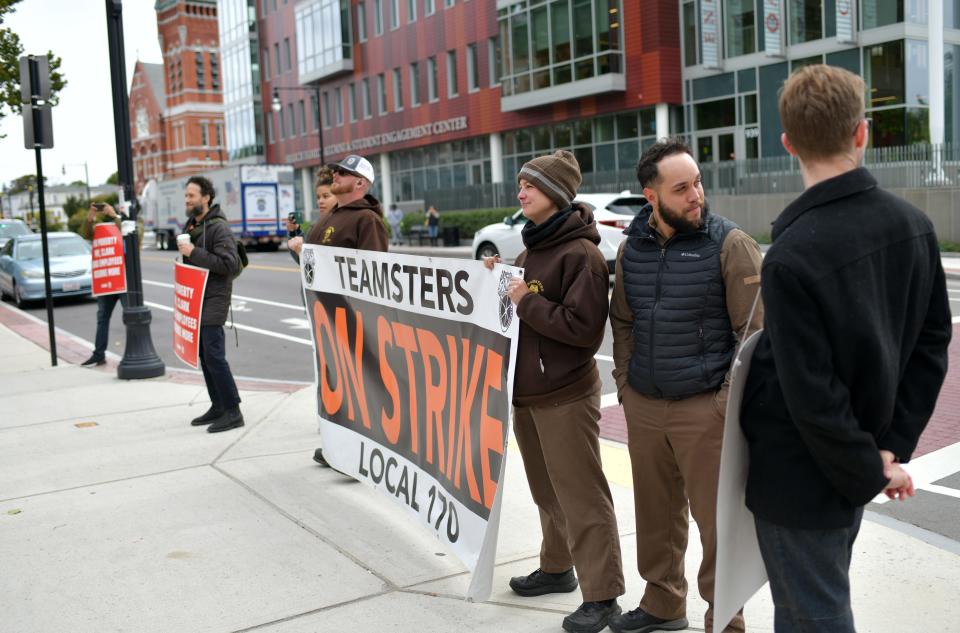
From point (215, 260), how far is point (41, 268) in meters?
14.0

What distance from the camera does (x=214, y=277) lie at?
7.18m

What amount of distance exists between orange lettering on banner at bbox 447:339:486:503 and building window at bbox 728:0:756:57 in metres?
27.8

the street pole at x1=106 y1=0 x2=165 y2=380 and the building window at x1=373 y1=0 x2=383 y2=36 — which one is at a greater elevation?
the building window at x1=373 y1=0 x2=383 y2=36

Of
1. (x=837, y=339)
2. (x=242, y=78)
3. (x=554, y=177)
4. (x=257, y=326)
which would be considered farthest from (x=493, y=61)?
(x=837, y=339)

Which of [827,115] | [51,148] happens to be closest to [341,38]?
[51,148]

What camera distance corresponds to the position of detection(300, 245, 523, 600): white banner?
386 cm

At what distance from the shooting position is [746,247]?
324cm

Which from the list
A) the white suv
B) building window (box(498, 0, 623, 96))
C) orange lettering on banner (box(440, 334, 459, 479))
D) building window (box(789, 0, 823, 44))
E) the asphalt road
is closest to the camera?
orange lettering on banner (box(440, 334, 459, 479))

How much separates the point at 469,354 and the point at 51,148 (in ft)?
26.6

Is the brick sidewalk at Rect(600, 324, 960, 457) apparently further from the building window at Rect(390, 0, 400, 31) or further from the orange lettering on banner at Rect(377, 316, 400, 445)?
the building window at Rect(390, 0, 400, 31)

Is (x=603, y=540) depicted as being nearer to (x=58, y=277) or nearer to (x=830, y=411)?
(x=830, y=411)

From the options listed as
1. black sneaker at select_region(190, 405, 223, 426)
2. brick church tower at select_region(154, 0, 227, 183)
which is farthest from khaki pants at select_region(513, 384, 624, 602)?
brick church tower at select_region(154, 0, 227, 183)

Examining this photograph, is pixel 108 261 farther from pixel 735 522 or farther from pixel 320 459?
pixel 735 522

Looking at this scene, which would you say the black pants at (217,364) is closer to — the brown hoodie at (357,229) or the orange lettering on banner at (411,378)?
the brown hoodie at (357,229)
